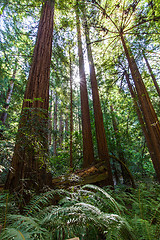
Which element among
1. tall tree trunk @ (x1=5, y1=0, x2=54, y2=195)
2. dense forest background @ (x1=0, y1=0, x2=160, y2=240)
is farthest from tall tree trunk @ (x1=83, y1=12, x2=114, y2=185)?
tall tree trunk @ (x1=5, y1=0, x2=54, y2=195)

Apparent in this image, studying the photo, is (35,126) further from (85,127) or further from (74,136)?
(74,136)

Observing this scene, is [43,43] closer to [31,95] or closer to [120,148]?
[31,95]

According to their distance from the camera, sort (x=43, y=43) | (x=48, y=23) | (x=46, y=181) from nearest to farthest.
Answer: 1. (x=46, y=181)
2. (x=43, y=43)
3. (x=48, y=23)

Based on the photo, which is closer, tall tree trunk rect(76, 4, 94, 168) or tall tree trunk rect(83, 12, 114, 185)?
tall tree trunk rect(83, 12, 114, 185)

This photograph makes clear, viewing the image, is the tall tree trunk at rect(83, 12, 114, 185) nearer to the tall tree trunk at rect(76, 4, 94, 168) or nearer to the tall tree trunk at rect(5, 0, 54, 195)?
the tall tree trunk at rect(76, 4, 94, 168)

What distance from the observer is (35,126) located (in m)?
2.02

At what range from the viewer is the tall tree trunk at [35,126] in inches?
76.1

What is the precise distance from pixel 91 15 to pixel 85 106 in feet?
12.9

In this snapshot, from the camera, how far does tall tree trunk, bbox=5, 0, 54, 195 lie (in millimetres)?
1933

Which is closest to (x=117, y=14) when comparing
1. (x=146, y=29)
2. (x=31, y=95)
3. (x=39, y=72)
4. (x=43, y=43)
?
(x=146, y=29)

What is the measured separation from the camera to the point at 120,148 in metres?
7.08

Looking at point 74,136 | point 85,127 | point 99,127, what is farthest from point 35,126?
point 74,136

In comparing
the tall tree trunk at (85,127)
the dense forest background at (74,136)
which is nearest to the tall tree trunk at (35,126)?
the dense forest background at (74,136)

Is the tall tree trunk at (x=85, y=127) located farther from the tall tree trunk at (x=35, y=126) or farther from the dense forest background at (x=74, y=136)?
the tall tree trunk at (x=35, y=126)
